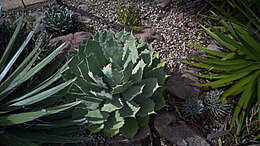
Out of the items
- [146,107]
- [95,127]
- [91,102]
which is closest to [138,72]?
[146,107]

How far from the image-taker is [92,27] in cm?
296

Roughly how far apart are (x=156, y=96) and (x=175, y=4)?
5.77 ft

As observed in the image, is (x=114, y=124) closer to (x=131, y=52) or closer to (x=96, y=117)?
(x=96, y=117)

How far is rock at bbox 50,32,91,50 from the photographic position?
8.41 feet

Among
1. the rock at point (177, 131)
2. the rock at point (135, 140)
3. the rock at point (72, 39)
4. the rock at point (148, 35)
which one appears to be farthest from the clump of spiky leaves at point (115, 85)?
the rock at point (148, 35)

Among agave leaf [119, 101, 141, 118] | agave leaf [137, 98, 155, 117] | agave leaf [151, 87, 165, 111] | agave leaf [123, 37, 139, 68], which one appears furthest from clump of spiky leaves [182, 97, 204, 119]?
agave leaf [123, 37, 139, 68]

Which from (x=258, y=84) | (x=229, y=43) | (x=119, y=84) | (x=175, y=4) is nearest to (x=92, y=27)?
(x=175, y=4)

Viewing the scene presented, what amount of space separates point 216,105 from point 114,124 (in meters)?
1.04

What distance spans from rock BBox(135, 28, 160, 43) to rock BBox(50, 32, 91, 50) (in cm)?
67

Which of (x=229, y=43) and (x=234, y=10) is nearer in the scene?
(x=229, y=43)

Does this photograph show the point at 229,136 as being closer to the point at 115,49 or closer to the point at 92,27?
the point at 115,49

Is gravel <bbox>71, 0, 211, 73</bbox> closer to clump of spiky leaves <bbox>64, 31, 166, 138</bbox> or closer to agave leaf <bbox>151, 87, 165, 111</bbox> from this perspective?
agave leaf <bbox>151, 87, 165, 111</bbox>

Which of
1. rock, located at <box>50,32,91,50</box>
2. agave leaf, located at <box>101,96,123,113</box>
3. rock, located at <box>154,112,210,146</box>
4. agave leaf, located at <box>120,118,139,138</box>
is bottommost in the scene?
rock, located at <box>154,112,210,146</box>

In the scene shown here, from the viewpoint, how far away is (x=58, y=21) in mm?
2730
